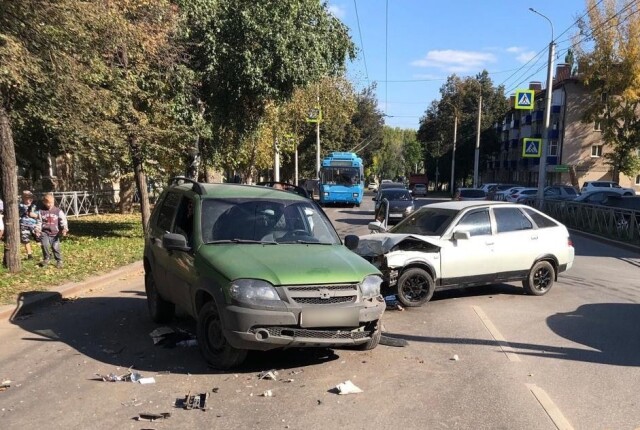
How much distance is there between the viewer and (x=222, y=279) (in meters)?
5.19

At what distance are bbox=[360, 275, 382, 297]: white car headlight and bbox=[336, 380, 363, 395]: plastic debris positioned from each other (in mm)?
850

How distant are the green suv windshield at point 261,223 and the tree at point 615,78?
43.9 meters

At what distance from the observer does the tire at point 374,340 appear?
18.7ft

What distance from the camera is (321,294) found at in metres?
5.12

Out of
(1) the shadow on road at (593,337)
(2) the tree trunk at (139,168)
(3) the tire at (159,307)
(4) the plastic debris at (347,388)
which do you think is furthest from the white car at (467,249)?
(2) the tree trunk at (139,168)

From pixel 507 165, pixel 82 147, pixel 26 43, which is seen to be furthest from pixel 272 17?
pixel 507 165

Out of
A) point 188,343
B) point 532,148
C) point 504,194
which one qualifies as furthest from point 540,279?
point 504,194

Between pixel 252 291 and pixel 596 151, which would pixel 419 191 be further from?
pixel 252 291

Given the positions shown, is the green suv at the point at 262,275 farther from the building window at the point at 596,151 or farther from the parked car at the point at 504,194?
the building window at the point at 596,151

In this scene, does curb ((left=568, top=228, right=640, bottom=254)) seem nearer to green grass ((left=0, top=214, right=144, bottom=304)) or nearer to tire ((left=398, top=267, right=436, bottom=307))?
tire ((left=398, top=267, right=436, bottom=307))

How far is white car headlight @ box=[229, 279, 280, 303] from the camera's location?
16.5ft

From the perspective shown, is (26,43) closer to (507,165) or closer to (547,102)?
(547,102)

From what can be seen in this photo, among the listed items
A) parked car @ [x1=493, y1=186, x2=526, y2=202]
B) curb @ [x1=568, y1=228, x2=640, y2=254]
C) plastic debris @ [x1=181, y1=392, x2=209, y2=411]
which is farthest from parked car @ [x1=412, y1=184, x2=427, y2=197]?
plastic debris @ [x1=181, y1=392, x2=209, y2=411]

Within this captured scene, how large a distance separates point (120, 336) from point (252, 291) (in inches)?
100
